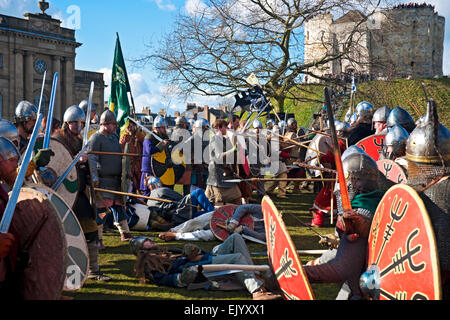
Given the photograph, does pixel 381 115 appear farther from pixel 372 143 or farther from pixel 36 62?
pixel 36 62

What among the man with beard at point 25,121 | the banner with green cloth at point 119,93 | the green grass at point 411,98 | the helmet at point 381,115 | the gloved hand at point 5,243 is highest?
the green grass at point 411,98

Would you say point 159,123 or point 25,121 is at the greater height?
point 159,123

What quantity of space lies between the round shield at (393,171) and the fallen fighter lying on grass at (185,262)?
1.50 meters

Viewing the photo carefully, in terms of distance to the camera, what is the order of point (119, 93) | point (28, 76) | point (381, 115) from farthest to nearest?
point (28, 76) → point (119, 93) → point (381, 115)

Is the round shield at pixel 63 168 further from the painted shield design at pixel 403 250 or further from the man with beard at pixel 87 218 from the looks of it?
the painted shield design at pixel 403 250

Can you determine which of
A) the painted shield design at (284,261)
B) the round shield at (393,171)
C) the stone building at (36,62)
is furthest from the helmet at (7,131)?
the stone building at (36,62)

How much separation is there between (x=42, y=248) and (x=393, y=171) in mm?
3171

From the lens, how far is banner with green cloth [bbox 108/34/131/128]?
7414 mm

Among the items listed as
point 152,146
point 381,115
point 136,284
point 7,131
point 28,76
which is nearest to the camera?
point 7,131

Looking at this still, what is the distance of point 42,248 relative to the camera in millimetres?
2346

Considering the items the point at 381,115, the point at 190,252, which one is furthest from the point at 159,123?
the point at 190,252

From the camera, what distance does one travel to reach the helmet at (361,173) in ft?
10.3

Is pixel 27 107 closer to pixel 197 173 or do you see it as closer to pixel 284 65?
pixel 197 173

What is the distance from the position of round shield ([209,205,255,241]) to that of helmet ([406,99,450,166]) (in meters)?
3.13
